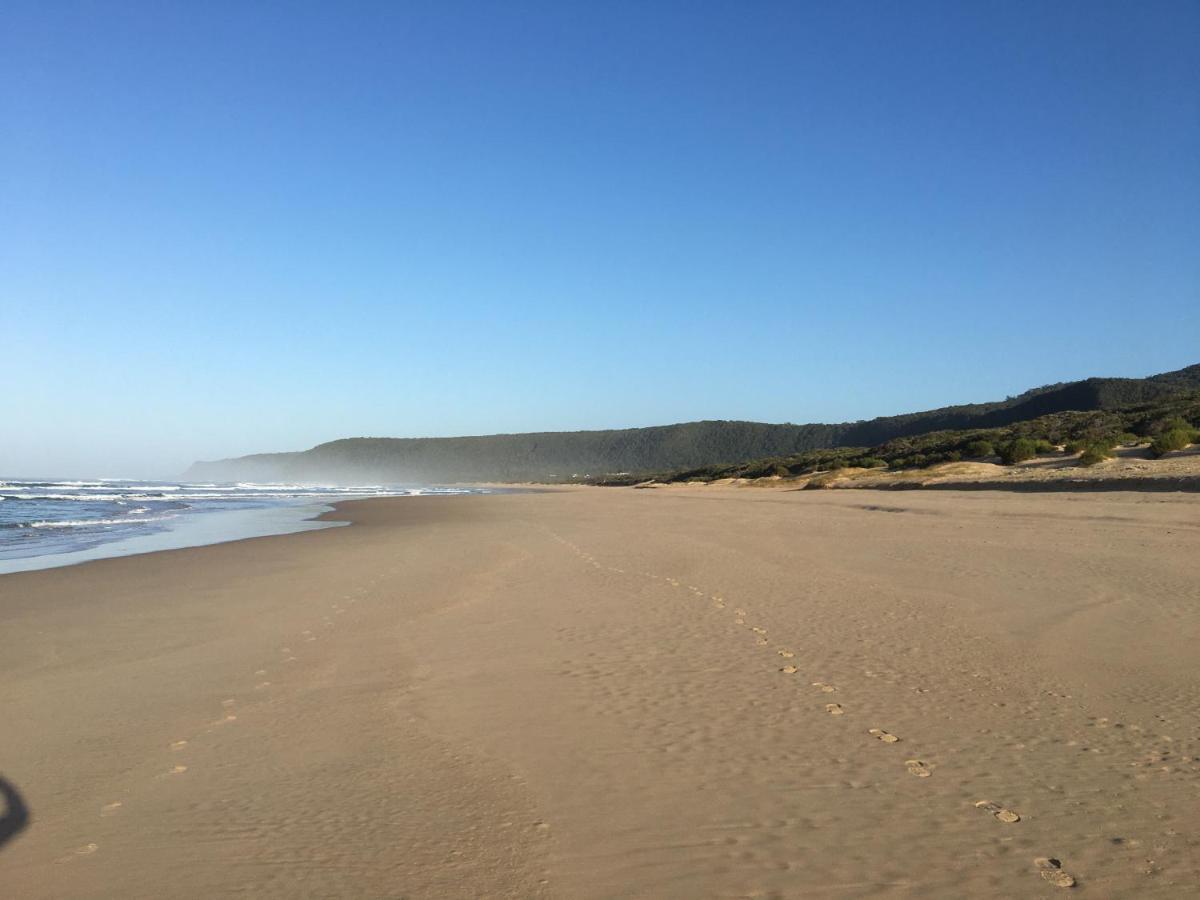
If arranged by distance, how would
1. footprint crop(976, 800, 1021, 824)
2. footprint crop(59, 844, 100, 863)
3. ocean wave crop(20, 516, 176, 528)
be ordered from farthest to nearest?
ocean wave crop(20, 516, 176, 528) < footprint crop(976, 800, 1021, 824) < footprint crop(59, 844, 100, 863)

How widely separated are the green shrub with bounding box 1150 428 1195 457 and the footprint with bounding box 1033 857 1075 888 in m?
31.1

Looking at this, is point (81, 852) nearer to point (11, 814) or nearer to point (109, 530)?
point (11, 814)

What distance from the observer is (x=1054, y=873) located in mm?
3285

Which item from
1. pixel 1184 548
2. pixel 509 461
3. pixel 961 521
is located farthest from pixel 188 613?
pixel 509 461

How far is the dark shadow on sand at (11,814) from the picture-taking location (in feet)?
12.9

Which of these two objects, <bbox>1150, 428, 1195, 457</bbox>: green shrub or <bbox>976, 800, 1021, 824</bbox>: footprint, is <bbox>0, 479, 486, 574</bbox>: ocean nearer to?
<bbox>976, 800, 1021, 824</bbox>: footprint

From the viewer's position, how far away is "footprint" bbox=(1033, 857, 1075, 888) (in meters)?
3.21

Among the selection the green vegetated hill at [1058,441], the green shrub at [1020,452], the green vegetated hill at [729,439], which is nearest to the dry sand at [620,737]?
the green vegetated hill at [1058,441]

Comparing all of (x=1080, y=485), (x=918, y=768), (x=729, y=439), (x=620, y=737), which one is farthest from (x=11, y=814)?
(x=729, y=439)

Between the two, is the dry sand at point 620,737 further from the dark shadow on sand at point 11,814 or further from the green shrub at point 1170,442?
the green shrub at point 1170,442

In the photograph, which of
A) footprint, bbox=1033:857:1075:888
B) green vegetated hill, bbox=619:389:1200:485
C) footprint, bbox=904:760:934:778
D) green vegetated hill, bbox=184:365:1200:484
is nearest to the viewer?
footprint, bbox=1033:857:1075:888

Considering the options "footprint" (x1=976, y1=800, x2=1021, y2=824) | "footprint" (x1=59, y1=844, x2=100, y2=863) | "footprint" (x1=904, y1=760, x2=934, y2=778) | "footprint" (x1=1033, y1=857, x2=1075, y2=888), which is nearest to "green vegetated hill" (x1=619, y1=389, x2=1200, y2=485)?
"footprint" (x1=904, y1=760, x2=934, y2=778)

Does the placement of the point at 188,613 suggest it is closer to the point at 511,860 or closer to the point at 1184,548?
the point at 511,860

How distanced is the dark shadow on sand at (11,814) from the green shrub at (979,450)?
41.4 meters
